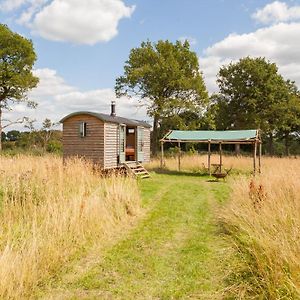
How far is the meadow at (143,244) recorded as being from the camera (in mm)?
4191

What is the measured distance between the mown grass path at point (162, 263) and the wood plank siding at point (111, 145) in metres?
7.23

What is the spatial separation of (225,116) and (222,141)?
14.3 meters

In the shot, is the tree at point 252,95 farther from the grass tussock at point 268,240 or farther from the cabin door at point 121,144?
the grass tussock at point 268,240

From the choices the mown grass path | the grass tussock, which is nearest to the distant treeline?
Result: the mown grass path

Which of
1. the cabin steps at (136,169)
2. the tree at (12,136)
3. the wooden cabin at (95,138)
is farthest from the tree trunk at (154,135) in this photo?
the tree at (12,136)

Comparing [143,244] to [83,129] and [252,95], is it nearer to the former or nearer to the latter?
[83,129]

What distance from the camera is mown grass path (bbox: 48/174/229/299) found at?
14.2ft

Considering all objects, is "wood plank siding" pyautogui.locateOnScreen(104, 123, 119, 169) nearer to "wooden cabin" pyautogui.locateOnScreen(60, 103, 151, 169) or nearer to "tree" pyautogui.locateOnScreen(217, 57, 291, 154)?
"wooden cabin" pyautogui.locateOnScreen(60, 103, 151, 169)

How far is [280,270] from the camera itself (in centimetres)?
404

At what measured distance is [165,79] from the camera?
93.6 feet

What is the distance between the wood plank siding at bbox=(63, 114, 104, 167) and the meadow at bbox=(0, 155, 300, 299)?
6.25m

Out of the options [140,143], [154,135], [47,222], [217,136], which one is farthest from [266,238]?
[154,135]

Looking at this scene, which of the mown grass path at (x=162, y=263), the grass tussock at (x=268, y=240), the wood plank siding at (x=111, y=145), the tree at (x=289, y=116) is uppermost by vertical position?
the tree at (x=289, y=116)

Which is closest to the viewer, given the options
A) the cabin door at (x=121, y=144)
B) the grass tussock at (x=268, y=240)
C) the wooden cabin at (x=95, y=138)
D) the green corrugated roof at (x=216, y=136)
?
the grass tussock at (x=268, y=240)
